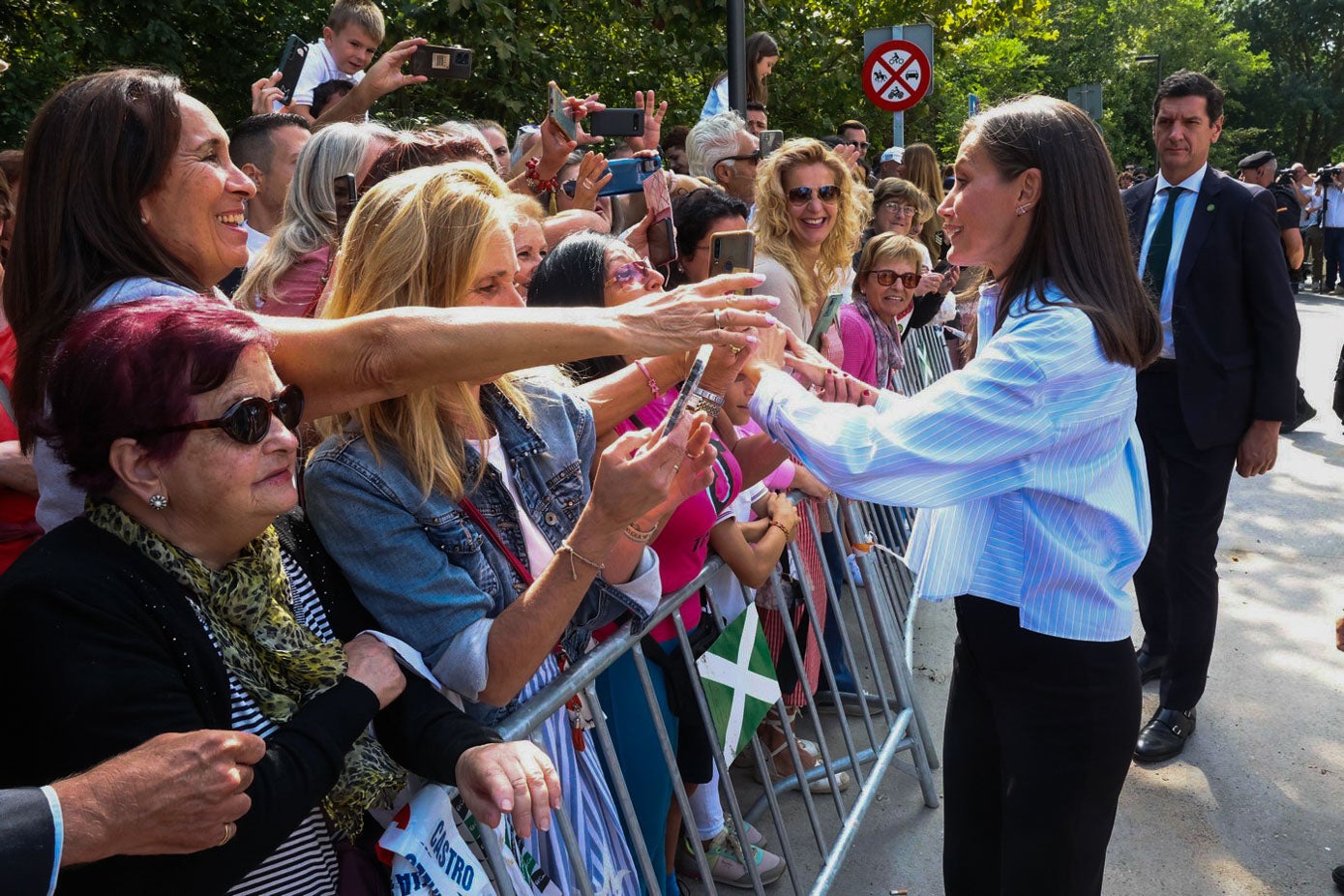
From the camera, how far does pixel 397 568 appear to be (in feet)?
6.70

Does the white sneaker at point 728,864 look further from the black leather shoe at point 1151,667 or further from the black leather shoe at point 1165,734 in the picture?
the black leather shoe at point 1151,667

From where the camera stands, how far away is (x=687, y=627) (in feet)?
9.69

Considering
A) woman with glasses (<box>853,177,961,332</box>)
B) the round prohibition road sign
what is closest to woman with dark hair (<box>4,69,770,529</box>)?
woman with glasses (<box>853,177,961,332</box>)

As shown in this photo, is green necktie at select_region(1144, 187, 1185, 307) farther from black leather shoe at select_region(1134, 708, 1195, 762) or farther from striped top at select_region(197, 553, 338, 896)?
striped top at select_region(197, 553, 338, 896)

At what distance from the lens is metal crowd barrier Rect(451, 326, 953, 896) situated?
231 centimetres

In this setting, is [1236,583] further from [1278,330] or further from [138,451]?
[138,451]

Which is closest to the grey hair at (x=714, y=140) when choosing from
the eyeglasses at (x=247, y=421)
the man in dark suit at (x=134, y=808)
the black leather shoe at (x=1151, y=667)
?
the black leather shoe at (x=1151, y=667)

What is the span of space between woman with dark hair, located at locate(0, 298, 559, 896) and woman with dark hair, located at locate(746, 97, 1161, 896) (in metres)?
1.12

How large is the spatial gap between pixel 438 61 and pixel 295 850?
4.30 metres

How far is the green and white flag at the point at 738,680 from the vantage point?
2.80 metres

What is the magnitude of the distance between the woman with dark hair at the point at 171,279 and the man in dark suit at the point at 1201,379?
9.79 ft

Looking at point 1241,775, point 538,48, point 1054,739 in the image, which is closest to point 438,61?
point 1054,739

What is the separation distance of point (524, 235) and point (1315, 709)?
12.5 ft

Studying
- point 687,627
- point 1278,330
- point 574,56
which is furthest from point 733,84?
point 687,627
